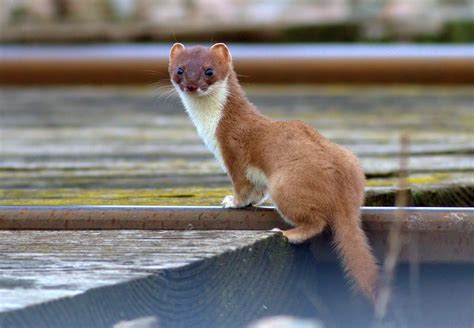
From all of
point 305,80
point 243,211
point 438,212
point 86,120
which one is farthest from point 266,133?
point 305,80

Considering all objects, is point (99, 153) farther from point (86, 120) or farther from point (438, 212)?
point (438, 212)

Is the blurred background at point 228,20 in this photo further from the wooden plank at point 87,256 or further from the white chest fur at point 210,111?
the wooden plank at point 87,256

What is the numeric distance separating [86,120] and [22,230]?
Result: 369cm

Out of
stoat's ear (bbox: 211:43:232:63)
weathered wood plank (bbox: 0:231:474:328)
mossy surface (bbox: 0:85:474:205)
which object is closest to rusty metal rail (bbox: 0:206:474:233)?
weathered wood plank (bbox: 0:231:474:328)

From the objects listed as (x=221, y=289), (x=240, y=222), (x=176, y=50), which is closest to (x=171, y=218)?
(x=240, y=222)

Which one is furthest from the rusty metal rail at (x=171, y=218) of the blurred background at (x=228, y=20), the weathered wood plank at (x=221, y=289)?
the blurred background at (x=228, y=20)

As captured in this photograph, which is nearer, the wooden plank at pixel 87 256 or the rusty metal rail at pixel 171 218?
the wooden plank at pixel 87 256

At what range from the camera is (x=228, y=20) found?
33.9ft

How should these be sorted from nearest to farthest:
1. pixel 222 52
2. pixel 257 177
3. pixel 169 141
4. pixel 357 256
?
pixel 357 256 → pixel 257 177 → pixel 222 52 → pixel 169 141

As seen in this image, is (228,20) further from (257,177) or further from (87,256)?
(87,256)

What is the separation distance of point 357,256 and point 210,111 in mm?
940

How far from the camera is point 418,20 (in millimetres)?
11039

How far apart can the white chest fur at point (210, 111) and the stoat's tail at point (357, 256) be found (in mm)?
694

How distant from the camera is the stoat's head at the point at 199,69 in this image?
4.01 m
